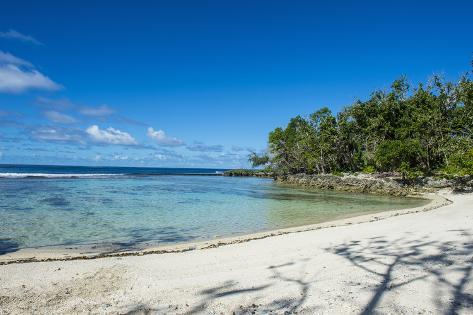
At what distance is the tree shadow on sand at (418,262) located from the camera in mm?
4715

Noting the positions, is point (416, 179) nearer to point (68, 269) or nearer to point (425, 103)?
point (425, 103)

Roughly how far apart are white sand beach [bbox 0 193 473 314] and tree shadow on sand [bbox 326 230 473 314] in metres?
0.01

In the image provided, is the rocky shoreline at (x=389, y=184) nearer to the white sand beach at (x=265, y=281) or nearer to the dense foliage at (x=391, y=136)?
the dense foliage at (x=391, y=136)

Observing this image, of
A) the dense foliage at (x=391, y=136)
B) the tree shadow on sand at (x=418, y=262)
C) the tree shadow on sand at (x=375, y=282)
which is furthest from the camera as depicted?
the dense foliage at (x=391, y=136)

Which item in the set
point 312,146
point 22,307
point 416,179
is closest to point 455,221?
point 22,307

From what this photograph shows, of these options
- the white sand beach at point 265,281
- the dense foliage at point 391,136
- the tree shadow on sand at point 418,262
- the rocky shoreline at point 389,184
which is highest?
the dense foliage at point 391,136

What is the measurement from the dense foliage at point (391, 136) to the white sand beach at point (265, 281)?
21.1 meters

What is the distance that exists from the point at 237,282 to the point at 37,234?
349 inches

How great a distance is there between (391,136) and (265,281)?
47461 millimetres

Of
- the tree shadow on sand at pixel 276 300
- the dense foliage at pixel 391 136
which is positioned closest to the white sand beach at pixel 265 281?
the tree shadow on sand at pixel 276 300

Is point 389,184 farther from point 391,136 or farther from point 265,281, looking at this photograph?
point 265,281

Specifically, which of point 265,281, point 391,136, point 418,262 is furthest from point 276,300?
point 391,136

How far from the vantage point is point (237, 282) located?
582 cm

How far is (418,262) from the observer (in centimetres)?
642
